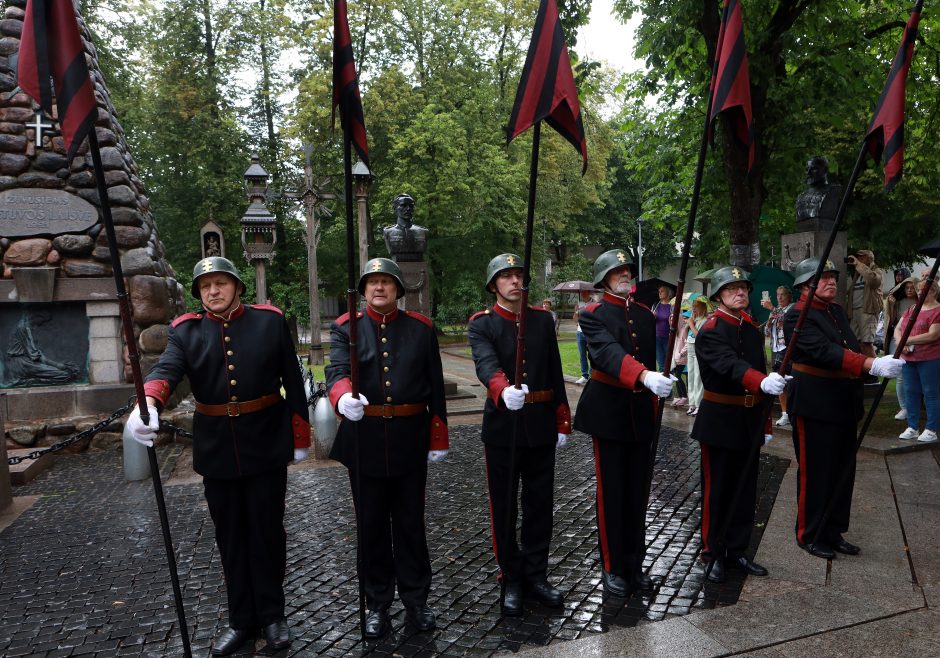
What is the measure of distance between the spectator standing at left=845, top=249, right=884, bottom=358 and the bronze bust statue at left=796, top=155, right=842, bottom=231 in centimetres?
78

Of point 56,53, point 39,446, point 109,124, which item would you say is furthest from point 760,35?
point 39,446

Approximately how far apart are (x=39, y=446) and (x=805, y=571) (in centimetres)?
918

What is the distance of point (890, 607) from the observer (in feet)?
13.0

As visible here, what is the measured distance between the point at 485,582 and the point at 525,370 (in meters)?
1.49

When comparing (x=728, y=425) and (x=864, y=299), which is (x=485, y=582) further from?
(x=864, y=299)

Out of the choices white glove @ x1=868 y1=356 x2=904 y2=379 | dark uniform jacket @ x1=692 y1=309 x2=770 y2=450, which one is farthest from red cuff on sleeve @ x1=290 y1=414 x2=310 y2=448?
white glove @ x1=868 y1=356 x2=904 y2=379

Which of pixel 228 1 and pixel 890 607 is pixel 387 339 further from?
pixel 228 1

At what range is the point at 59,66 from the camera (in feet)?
9.69

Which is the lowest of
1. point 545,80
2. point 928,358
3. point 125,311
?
point 928,358

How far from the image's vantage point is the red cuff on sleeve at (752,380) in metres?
4.16

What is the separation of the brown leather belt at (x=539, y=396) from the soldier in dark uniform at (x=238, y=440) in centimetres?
133

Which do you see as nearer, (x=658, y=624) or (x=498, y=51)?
(x=658, y=624)

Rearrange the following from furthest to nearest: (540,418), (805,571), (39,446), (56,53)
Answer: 1. (39,446)
2. (805,571)
3. (540,418)
4. (56,53)

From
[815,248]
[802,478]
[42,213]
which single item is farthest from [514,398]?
[42,213]
